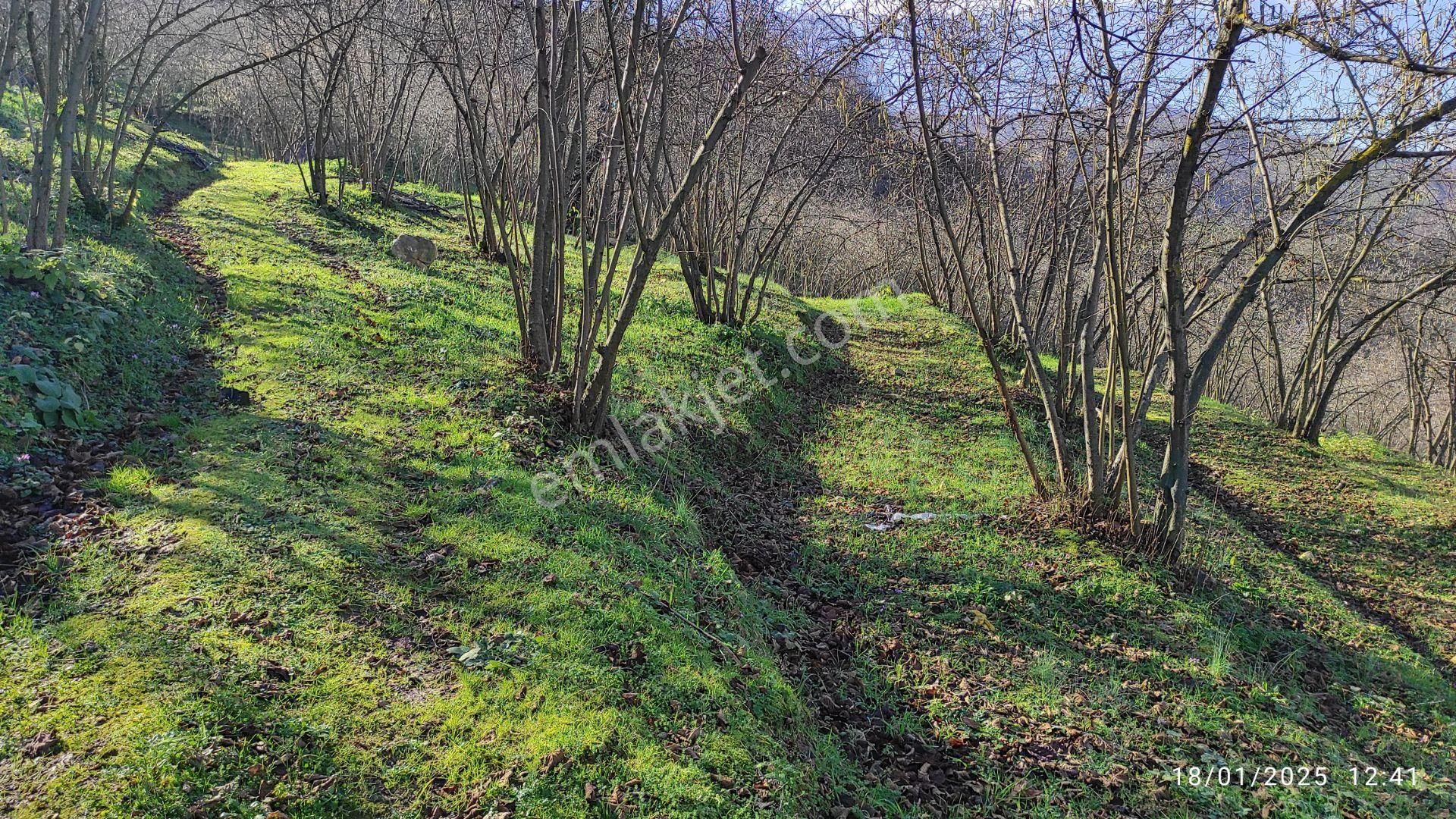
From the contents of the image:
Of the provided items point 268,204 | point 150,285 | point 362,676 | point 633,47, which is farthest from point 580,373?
point 268,204

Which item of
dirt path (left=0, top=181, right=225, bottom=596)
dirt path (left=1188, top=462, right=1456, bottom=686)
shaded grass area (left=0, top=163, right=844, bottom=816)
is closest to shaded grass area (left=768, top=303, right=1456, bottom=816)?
dirt path (left=1188, top=462, right=1456, bottom=686)

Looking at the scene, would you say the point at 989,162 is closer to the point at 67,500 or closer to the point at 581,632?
the point at 581,632

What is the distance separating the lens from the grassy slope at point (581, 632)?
3.23 m

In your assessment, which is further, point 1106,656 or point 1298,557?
point 1298,557

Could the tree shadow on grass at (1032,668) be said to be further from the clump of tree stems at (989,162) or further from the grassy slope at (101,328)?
the grassy slope at (101,328)

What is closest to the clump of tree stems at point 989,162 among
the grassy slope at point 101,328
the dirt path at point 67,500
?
→ the grassy slope at point 101,328

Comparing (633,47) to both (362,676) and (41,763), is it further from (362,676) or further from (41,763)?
(41,763)

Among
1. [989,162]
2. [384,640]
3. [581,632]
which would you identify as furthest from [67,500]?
[989,162]

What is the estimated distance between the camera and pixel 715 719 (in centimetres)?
390

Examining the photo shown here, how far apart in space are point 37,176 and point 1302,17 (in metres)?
11.5

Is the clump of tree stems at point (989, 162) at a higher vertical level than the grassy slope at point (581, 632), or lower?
higher

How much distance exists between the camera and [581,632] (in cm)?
425

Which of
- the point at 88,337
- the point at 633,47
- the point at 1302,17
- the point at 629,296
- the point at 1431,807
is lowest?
the point at 1431,807

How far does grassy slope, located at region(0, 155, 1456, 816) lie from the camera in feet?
10.6
